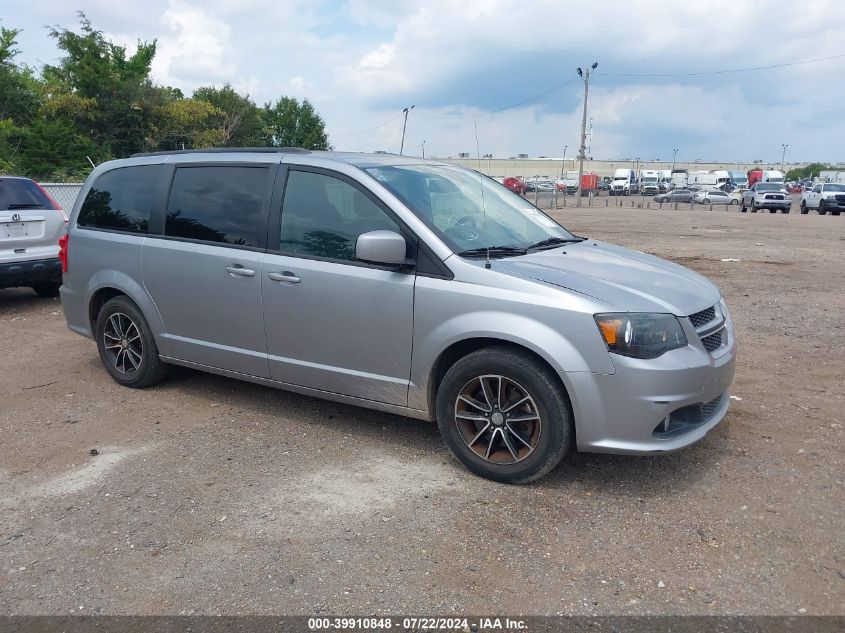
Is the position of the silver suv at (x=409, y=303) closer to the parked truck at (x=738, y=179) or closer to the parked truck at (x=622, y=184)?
the parked truck at (x=622, y=184)

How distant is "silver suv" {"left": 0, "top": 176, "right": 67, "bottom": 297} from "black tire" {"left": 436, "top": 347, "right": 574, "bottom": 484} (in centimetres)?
691

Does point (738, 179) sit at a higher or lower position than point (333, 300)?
higher

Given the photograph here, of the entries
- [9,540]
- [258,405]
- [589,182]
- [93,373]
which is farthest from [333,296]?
[589,182]

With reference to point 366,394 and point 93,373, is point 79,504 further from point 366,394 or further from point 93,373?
point 93,373

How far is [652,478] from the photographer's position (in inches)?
164

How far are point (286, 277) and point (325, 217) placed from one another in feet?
1.50

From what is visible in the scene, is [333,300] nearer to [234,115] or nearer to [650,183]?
[234,115]

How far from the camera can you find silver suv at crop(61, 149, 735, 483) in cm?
381

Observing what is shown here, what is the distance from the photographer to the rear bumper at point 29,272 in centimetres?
880

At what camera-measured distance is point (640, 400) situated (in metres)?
3.72

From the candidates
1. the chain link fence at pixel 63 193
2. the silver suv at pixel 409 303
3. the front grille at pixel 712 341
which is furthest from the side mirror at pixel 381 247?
the chain link fence at pixel 63 193

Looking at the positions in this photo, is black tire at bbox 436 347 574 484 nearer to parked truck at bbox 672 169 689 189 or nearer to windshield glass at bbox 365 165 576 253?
windshield glass at bbox 365 165 576 253

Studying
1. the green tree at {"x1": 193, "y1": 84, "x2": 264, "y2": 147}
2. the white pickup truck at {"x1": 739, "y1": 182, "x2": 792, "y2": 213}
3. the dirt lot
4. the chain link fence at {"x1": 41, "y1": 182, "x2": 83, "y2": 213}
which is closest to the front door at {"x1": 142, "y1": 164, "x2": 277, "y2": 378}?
the dirt lot

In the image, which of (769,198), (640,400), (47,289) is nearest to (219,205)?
(640,400)
